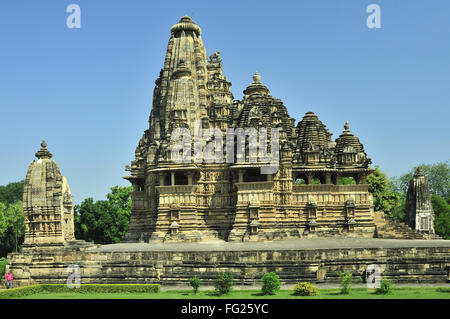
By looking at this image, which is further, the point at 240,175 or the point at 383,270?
the point at 240,175

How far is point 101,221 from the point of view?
2254 inches

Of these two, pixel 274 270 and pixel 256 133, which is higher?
pixel 256 133

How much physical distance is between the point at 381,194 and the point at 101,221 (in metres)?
29.5

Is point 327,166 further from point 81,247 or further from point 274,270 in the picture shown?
point 81,247

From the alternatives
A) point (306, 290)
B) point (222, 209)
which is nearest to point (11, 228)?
point (222, 209)

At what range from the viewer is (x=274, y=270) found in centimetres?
2783

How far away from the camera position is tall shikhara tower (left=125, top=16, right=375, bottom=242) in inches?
1512

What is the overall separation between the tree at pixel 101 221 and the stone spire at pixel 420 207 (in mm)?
29039

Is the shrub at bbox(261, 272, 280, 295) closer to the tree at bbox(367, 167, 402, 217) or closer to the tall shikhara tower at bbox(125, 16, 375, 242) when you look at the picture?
the tall shikhara tower at bbox(125, 16, 375, 242)

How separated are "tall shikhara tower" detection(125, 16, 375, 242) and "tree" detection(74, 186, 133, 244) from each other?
577 inches
